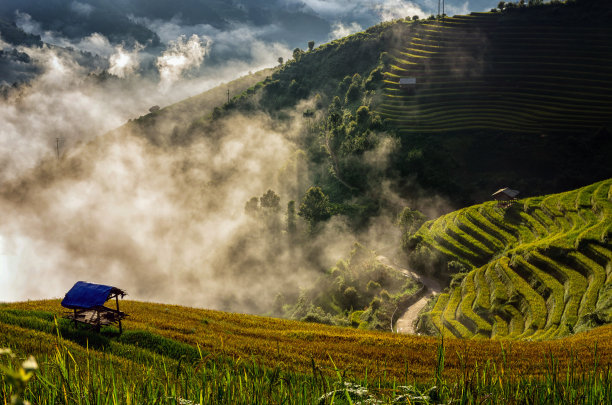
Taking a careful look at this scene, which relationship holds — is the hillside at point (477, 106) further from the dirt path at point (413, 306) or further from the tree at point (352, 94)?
the dirt path at point (413, 306)

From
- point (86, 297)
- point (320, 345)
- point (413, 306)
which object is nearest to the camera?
point (320, 345)

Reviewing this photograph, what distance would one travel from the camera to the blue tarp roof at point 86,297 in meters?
22.0

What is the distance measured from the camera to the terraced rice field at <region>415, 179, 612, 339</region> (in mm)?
36281

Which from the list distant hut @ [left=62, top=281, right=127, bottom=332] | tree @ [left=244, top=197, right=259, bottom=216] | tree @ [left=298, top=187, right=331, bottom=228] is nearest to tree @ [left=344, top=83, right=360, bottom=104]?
tree @ [left=244, top=197, right=259, bottom=216]

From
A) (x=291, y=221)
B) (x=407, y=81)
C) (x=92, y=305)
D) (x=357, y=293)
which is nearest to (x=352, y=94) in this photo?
(x=407, y=81)

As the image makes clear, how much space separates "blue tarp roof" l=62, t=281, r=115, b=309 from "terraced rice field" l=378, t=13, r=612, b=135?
10698cm

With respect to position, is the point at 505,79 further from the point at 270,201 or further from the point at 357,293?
the point at 357,293

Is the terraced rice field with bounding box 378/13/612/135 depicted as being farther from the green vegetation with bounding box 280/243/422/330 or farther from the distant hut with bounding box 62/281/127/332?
the distant hut with bounding box 62/281/127/332

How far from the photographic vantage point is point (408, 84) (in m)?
132

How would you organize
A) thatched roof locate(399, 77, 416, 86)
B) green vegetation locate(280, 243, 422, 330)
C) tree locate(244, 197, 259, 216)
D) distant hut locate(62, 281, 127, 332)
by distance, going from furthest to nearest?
thatched roof locate(399, 77, 416, 86), tree locate(244, 197, 259, 216), green vegetation locate(280, 243, 422, 330), distant hut locate(62, 281, 127, 332)

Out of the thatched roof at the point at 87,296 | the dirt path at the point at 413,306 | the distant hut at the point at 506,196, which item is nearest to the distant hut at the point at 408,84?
the distant hut at the point at 506,196

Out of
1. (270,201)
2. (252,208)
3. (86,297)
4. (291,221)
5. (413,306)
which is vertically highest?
(270,201)

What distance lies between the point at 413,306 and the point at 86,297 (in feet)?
142

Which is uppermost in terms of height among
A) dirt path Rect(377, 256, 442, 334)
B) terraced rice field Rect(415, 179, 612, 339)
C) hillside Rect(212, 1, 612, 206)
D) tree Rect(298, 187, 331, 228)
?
hillside Rect(212, 1, 612, 206)
